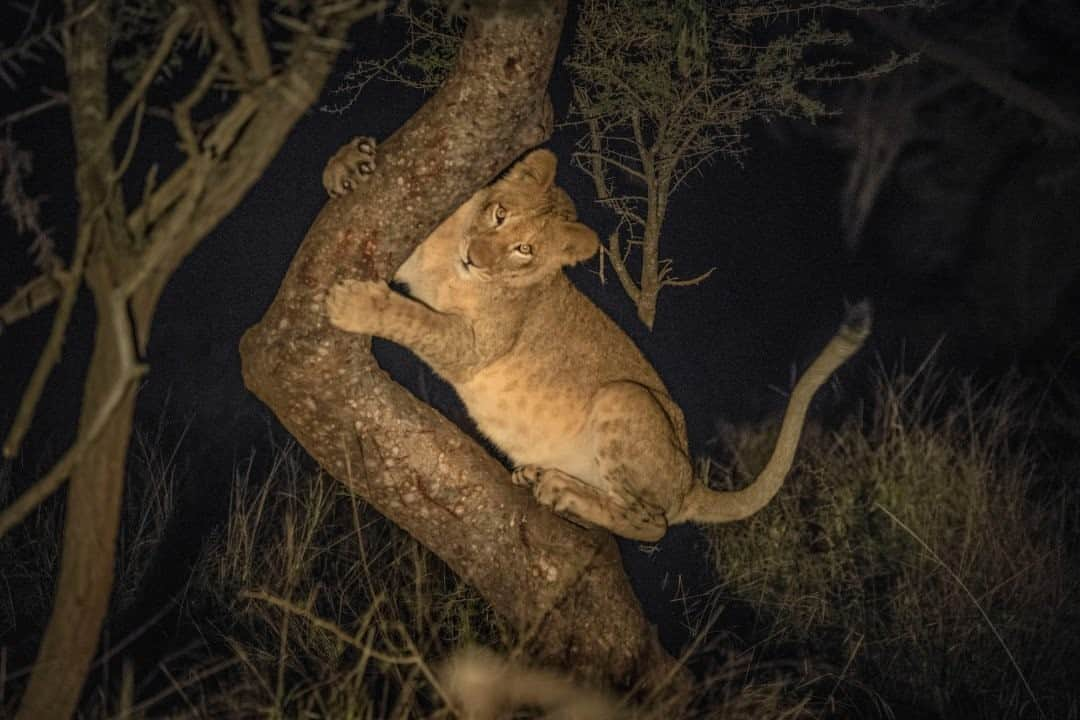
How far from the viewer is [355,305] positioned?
3.02 m

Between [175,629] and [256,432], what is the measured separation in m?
1.59

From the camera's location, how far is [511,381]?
155 inches

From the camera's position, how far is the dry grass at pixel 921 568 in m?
4.10

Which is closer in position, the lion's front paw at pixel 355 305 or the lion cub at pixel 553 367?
the lion's front paw at pixel 355 305

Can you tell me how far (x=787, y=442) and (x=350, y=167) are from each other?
196 centimetres

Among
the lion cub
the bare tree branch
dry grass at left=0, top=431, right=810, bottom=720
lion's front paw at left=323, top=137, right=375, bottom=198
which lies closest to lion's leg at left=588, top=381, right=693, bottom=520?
the lion cub

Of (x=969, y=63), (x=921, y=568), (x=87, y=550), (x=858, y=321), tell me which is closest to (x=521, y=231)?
(x=858, y=321)

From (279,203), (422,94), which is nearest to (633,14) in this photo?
(422,94)

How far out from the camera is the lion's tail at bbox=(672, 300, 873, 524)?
146 inches

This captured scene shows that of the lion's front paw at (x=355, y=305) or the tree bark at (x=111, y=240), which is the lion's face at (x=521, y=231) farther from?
the tree bark at (x=111, y=240)

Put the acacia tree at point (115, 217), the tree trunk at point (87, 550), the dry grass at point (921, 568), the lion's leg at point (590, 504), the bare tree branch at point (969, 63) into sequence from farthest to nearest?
the bare tree branch at point (969, 63) < the dry grass at point (921, 568) < the lion's leg at point (590, 504) < the tree trunk at point (87, 550) < the acacia tree at point (115, 217)

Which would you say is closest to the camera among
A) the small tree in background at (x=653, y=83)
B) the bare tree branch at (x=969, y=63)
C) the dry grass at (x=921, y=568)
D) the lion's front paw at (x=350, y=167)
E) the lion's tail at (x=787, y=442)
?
the lion's front paw at (x=350, y=167)

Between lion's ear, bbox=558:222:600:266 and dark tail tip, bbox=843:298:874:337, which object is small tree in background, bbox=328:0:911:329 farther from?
dark tail tip, bbox=843:298:874:337

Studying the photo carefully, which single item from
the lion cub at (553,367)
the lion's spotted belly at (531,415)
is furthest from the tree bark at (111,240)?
the lion's spotted belly at (531,415)
